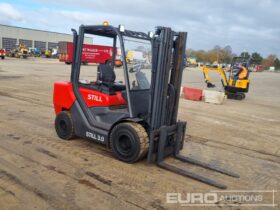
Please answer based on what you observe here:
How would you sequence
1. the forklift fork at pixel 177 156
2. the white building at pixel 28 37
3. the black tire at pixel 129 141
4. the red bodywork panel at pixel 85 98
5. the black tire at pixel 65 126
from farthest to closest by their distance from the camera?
1. the white building at pixel 28 37
2. the black tire at pixel 65 126
3. the red bodywork panel at pixel 85 98
4. the black tire at pixel 129 141
5. the forklift fork at pixel 177 156

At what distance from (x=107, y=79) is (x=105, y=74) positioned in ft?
0.32

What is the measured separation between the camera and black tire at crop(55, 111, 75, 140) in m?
6.11

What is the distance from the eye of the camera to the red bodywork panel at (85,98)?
5.62 m

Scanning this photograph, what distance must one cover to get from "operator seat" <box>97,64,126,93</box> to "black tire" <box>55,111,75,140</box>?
0.98m

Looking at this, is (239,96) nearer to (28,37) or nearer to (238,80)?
(238,80)

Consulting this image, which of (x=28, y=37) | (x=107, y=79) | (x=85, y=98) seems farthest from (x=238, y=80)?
(x=28, y=37)

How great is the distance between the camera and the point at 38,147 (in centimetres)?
573

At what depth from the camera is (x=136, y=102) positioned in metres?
5.38

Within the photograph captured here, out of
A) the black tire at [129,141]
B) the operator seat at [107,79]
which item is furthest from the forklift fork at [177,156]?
the operator seat at [107,79]

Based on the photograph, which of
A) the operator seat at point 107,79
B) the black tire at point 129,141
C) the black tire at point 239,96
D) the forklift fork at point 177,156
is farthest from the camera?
the black tire at point 239,96

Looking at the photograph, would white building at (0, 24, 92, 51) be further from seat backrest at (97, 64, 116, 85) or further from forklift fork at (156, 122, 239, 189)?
forklift fork at (156, 122, 239, 189)

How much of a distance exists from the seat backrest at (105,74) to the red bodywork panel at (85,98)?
246 millimetres

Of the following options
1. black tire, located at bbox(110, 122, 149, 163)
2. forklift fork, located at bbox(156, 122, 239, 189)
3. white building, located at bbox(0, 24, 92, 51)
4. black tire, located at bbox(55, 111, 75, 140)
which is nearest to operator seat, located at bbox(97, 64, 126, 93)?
black tire, located at bbox(110, 122, 149, 163)

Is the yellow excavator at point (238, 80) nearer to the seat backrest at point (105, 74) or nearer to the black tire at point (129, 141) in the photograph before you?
the seat backrest at point (105, 74)
